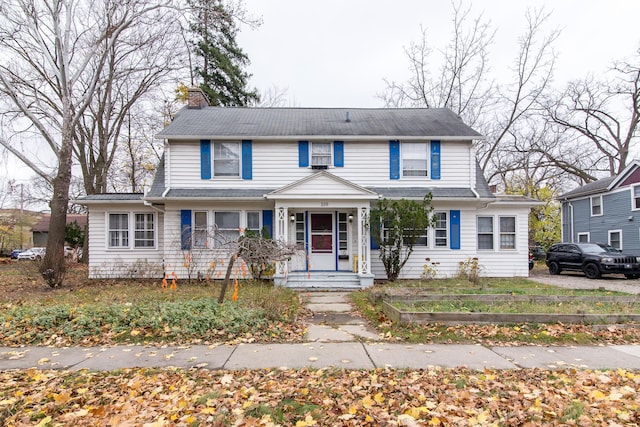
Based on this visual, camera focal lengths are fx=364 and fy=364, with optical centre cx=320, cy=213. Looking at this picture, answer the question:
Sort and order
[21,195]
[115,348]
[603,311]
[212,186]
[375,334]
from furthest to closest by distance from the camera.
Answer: [21,195] → [212,186] → [603,311] → [375,334] → [115,348]

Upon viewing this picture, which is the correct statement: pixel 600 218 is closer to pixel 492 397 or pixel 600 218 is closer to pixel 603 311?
pixel 603 311

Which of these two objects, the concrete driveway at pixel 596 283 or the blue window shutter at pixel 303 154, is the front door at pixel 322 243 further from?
the concrete driveway at pixel 596 283

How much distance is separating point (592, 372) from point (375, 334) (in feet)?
Result: 10.0

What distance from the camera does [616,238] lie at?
2022cm

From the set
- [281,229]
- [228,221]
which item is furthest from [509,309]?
[228,221]

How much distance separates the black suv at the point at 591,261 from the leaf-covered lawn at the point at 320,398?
12806mm

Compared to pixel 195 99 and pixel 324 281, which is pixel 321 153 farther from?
pixel 195 99

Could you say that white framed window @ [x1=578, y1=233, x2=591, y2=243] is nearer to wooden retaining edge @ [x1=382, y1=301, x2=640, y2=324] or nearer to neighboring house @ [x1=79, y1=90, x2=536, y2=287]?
neighboring house @ [x1=79, y1=90, x2=536, y2=287]

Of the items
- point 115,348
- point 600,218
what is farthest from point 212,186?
point 600,218

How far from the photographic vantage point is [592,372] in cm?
454

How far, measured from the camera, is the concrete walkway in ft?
15.9

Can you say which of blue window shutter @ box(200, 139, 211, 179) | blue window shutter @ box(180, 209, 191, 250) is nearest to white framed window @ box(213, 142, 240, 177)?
blue window shutter @ box(200, 139, 211, 179)

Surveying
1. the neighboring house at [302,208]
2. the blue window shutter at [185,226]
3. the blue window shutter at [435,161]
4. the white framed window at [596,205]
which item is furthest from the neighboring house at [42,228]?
the white framed window at [596,205]

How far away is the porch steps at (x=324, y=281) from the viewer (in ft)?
39.6
